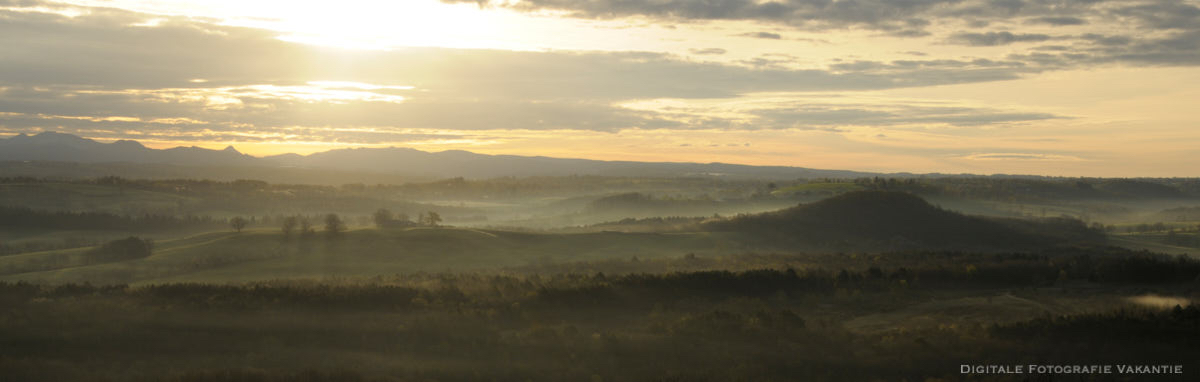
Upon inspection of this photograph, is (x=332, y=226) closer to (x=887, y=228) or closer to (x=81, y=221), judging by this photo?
(x=81, y=221)

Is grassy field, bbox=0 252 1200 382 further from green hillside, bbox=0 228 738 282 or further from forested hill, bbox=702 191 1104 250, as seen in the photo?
forested hill, bbox=702 191 1104 250

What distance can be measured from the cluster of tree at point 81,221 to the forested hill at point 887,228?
62198mm

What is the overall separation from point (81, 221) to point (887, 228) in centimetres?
8713

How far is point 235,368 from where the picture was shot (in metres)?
14.0

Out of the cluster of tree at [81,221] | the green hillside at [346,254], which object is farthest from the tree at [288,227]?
the cluster of tree at [81,221]

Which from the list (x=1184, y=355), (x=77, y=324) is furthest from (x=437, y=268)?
(x=1184, y=355)

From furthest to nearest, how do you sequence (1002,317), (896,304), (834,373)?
1. (896,304)
2. (1002,317)
3. (834,373)

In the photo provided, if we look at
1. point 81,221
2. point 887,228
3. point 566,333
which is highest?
point 566,333

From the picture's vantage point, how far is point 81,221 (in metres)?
86.0

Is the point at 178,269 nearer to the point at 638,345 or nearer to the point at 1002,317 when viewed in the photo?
the point at 638,345

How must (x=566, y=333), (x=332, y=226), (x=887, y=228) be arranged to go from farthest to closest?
(x=887, y=228) → (x=332, y=226) → (x=566, y=333)

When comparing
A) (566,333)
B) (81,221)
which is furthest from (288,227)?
(566,333)

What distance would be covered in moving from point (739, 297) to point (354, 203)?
12545 cm

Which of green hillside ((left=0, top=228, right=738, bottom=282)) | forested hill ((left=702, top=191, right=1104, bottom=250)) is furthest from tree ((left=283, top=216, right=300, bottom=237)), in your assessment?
forested hill ((left=702, top=191, right=1104, bottom=250))
